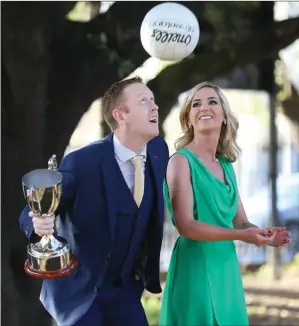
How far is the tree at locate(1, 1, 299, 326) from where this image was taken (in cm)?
168

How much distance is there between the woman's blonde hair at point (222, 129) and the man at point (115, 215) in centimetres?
7

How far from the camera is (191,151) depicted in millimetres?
1274

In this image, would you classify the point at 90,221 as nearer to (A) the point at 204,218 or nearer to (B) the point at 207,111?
(A) the point at 204,218

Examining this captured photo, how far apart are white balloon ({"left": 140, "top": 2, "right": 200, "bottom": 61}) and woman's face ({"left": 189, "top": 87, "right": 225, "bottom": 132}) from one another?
201 millimetres

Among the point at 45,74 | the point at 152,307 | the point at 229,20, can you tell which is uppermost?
the point at 229,20

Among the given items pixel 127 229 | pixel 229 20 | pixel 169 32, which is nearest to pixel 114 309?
pixel 127 229

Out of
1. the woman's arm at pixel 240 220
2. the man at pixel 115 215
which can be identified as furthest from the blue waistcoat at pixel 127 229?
the woman's arm at pixel 240 220

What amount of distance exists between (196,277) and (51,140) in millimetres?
677

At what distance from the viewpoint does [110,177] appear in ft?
4.08

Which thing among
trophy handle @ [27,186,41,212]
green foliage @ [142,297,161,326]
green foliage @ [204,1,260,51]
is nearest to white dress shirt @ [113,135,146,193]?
trophy handle @ [27,186,41,212]

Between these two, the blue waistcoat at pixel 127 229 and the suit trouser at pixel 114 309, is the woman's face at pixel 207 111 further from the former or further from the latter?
the suit trouser at pixel 114 309

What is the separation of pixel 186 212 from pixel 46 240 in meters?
0.31

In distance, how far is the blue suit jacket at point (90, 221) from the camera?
48.9 inches

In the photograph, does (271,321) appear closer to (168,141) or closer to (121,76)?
(168,141)
